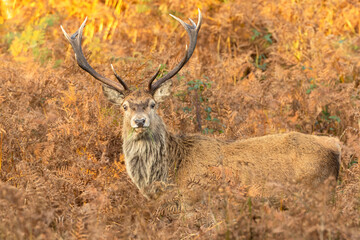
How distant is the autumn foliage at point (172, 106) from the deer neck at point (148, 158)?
0.25 meters

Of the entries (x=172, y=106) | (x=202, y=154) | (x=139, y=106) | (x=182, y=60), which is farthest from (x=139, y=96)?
(x=172, y=106)

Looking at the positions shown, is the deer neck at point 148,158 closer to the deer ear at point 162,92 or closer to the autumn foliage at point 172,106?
the autumn foliage at point 172,106

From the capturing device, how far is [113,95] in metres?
6.16

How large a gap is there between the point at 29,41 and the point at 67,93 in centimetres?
380

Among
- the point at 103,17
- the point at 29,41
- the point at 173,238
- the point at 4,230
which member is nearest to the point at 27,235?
the point at 4,230

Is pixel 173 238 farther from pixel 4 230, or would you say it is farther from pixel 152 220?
pixel 4 230

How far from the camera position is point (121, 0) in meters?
11.4

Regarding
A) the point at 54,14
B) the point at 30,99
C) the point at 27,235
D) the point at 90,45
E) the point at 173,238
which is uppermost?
the point at 54,14

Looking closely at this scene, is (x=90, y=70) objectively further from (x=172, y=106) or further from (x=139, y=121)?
(x=172, y=106)

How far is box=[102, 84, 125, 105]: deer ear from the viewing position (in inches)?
240

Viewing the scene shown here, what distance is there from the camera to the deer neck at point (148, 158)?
574cm

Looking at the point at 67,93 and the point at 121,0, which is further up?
the point at 121,0

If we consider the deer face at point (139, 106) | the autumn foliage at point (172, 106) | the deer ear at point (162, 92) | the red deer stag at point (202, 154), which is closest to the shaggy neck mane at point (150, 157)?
the red deer stag at point (202, 154)

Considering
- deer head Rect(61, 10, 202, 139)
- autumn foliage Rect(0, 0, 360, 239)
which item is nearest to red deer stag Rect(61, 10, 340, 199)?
deer head Rect(61, 10, 202, 139)
